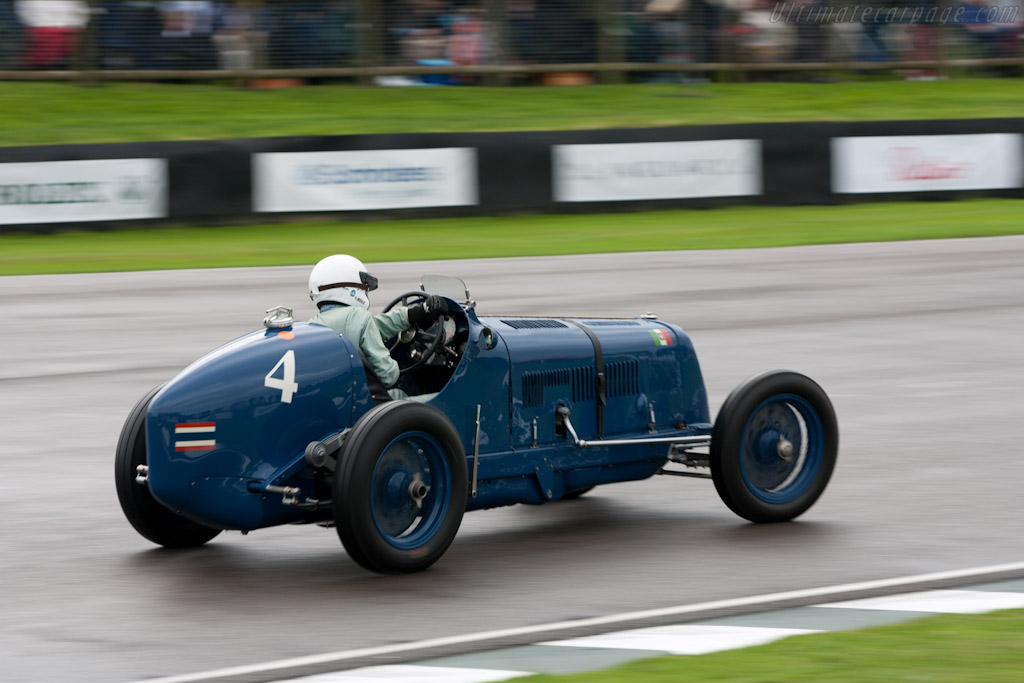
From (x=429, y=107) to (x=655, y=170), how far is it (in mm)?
6437

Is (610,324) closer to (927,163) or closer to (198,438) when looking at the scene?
(198,438)

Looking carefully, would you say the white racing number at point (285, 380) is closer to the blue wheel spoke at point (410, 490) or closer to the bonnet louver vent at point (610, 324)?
the blue wheel spoke at point (410, 490)

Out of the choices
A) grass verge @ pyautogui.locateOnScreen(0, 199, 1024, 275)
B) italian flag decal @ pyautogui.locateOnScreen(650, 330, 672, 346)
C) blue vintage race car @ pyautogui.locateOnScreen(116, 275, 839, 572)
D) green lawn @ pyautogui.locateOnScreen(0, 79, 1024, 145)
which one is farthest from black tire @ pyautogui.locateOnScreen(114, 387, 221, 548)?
green lawn @ pyautogui.locateOnScreen(0, 79, 1024, 145)

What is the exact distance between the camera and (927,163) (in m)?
24.8

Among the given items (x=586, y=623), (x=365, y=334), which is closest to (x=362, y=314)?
(x=365, y=334)

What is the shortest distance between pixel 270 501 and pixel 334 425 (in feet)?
1.43

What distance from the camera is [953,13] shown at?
3244 cm

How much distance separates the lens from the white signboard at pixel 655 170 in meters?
23.7

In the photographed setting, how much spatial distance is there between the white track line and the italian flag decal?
1.95 metres

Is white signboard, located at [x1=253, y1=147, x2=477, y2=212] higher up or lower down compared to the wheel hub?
higher up

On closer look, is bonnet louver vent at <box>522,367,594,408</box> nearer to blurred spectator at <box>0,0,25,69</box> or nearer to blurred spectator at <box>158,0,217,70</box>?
blurred spectator at <box>158,0,217,70</box>

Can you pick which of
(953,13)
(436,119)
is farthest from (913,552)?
(953,13)

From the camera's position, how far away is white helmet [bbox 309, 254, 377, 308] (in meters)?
6.89

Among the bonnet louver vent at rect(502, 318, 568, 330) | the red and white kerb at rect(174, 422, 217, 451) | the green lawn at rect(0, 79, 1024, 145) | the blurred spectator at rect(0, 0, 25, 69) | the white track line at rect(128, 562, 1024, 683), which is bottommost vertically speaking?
the white track line at rect(128, 562, 1024, 683)
